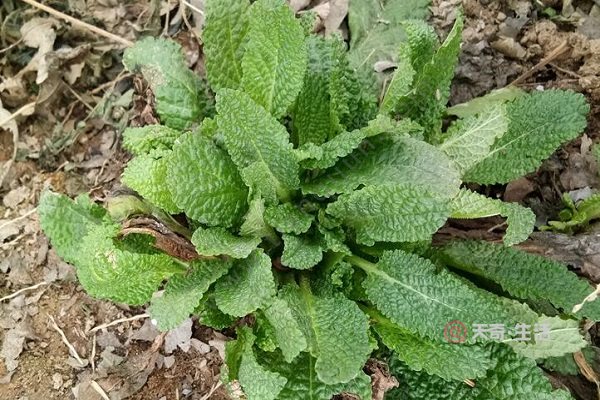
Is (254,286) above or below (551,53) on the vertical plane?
below

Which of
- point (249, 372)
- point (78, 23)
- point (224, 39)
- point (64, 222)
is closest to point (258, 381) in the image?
point (249, 372)

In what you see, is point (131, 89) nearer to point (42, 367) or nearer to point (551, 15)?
point (42, 367)

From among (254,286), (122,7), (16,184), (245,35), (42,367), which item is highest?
(245,35)

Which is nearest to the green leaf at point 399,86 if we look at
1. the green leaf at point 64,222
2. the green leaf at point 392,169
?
the green leaf at point 392,169

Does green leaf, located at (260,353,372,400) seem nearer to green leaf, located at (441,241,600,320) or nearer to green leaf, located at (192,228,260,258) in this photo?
green leaf, located at (192,228,260,258)

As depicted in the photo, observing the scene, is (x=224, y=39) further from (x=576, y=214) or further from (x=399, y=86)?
(x=576, y=214)

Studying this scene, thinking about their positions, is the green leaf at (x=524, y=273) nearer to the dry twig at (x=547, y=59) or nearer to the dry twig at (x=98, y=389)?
the dry twig at (x=547, y=59)

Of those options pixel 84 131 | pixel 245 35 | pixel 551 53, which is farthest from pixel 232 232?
pixel 551 53
